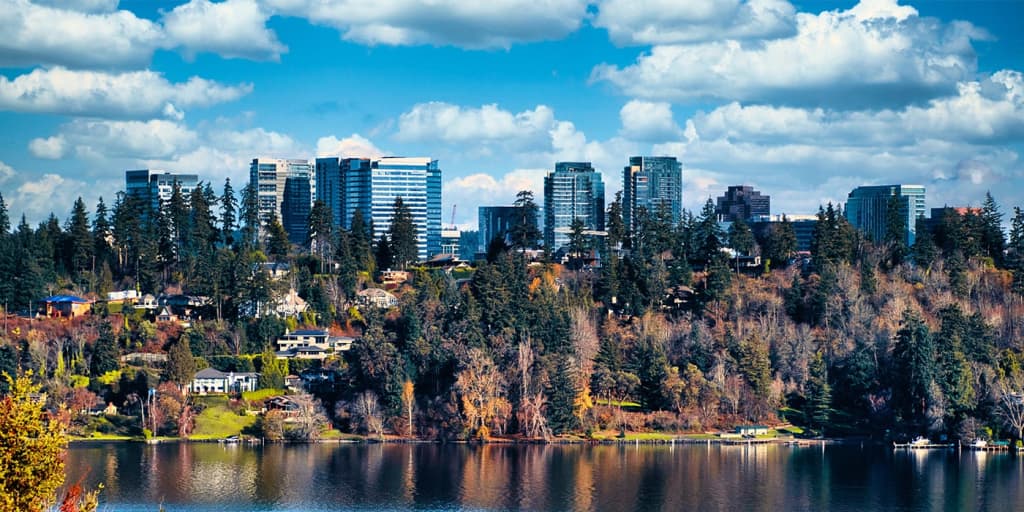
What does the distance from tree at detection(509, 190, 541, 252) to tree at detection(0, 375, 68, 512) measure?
103624 mm

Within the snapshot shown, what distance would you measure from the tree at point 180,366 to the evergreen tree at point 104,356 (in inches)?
236

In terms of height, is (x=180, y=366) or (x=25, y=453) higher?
(x=25, y=453)

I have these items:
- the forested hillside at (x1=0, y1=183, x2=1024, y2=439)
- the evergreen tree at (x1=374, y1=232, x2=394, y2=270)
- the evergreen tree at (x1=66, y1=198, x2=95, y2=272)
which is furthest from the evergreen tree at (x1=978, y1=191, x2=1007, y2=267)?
the evergreen tree at (x1=66, y1=198, x2=95, y2=272)

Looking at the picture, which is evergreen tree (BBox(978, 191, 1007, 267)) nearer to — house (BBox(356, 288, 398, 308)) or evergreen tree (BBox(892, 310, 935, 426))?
evergreen tree (BBox(892, 310, 935, 426))

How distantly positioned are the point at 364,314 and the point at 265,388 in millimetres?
14150

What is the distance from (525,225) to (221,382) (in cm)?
4100

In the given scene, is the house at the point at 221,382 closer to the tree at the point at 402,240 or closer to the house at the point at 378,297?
the house at the point at 378,297

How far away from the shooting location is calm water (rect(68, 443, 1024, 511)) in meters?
72.2

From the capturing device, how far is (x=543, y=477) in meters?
81.0

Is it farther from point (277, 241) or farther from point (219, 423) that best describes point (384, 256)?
point (219, 423)

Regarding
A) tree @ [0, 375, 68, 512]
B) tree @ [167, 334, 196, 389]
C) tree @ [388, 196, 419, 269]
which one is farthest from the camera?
tree @ [388, 196, 419, 269]

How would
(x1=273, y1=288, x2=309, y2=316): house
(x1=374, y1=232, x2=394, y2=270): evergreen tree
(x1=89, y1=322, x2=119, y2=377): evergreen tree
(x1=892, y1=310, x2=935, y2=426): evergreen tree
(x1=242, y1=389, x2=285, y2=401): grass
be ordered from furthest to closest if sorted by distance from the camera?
(x1=374, y1=232, x2=394, y2=270): evergreen tree
(x1=273, y1=288, x2=309, y2=316): house
(x1=89, y1=322, x2=119, y2=377): evergreen tree
(x1=242, y1=389, x2=285, y2=401): grass
(x1=892, y1=310, x2=935, y2=426): evergreen tree

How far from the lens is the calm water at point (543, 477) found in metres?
72.2

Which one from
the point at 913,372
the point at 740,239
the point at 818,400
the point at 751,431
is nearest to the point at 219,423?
the point at 751,431
